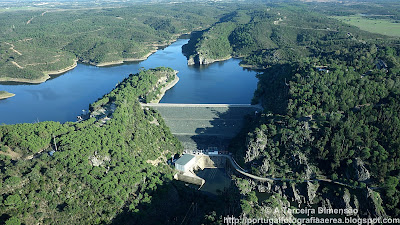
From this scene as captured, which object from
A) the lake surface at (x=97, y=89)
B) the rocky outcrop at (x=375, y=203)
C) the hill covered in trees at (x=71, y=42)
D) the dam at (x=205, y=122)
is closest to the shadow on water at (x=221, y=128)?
the dam at (x=205, y=122)

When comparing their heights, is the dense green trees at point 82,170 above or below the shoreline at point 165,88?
above

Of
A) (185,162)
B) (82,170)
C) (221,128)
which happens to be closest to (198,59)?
(221,128)

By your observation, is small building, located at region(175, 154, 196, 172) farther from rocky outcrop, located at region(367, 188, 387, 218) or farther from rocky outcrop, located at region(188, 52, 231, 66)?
rocky outcrop, located at region(188, 52, 231, 66)

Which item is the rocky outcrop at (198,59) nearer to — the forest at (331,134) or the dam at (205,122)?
the forest at (331,134)

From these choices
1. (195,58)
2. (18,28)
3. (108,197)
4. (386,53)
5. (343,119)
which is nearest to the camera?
(108,197)

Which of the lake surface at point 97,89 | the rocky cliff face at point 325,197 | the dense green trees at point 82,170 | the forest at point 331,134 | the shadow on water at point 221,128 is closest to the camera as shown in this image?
the dense green trees at point 82,170

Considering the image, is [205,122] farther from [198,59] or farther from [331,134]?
[198,59]

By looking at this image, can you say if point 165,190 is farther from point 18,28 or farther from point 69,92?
point 18,28

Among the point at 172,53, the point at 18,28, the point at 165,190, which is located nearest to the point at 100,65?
the point at 172,53
